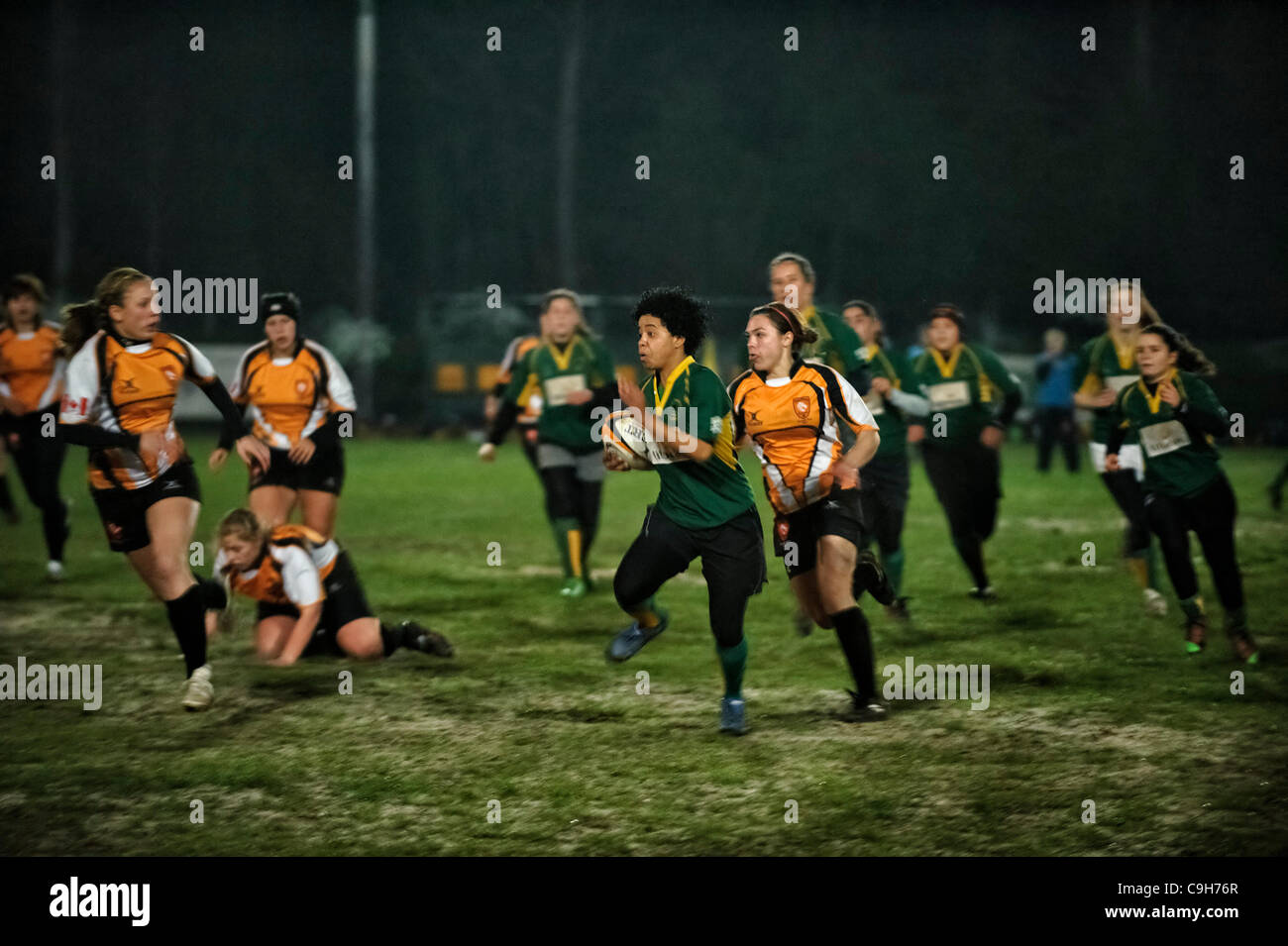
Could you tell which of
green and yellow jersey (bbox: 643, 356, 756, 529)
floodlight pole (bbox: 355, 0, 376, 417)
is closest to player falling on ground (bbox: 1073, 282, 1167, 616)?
green and yellow jersey (bbox: 643, 356, 756, 529)

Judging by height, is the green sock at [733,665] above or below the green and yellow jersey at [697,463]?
below

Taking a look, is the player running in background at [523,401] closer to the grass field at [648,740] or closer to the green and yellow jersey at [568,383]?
the green and yellow jersey at [568,383]

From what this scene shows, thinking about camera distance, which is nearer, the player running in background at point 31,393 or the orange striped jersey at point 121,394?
the orange striped jersey at point 121,394

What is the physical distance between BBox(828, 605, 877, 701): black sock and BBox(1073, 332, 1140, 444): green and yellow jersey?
2.91 metres

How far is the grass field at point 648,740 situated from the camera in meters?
4.82

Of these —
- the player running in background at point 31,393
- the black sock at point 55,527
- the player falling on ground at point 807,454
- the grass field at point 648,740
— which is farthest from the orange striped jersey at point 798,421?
the black sock at point 55,527

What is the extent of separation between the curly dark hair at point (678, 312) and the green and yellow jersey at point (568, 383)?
12.1 feet

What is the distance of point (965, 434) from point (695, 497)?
3.55m

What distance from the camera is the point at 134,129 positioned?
3966 centimetres

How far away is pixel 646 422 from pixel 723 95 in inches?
1280

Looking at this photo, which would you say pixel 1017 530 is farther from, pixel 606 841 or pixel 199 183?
pixel 199 183

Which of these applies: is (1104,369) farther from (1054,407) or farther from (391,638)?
(1054,407)

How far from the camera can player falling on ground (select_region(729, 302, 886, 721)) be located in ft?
19.5
